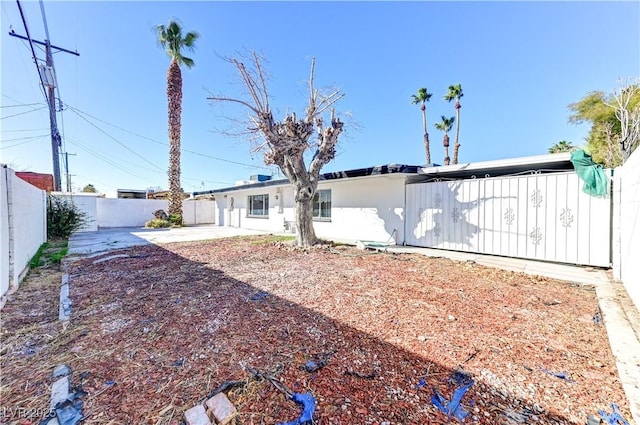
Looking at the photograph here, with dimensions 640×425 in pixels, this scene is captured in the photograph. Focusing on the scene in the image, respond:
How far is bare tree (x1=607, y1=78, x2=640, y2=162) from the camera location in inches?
378

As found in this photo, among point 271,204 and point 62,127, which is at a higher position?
point 62,127

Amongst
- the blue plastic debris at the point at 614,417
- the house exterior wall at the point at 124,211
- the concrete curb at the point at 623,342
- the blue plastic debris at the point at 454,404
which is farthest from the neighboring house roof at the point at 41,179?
the concrete curb at the point at 623,342

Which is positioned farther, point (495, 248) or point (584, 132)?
point (584, 132)

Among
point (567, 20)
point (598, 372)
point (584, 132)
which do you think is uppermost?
point (567, 20)

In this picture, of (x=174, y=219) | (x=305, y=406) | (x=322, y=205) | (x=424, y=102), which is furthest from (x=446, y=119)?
(x=305, y=406)

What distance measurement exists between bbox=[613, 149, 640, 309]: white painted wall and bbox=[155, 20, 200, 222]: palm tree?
1834 cm

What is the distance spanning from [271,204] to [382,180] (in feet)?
22.3

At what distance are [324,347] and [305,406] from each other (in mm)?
732

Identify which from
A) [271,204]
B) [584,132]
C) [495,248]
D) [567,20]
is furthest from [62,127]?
[584,132]

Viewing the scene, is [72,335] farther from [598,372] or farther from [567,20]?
[567,20]

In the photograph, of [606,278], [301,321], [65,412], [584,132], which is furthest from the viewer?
[584,132]

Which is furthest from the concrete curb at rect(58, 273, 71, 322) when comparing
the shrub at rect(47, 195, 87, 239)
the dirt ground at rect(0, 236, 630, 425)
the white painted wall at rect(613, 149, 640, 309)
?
the shrub at rect(47, 195, 87, 239)

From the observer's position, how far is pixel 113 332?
2.73 m

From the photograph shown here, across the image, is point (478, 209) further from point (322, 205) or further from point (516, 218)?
point (322, 205)
